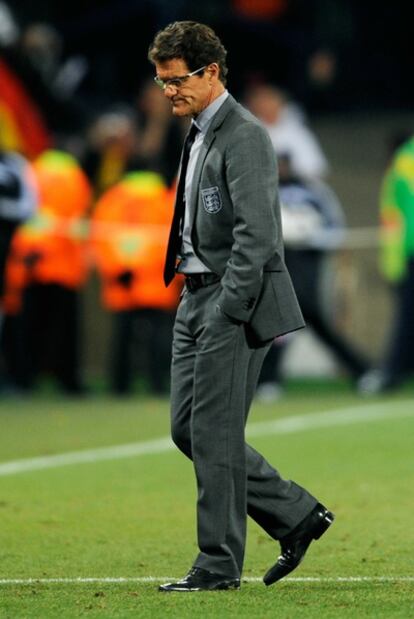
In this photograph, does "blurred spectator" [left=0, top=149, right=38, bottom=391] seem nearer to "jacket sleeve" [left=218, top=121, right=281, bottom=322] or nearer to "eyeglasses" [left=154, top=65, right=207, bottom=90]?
"eyeglasses" [left=154, top=65, right=207, bottom=90]

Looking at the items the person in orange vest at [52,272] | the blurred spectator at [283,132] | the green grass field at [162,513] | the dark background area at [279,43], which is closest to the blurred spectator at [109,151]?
the person in orange vest at [52,272]

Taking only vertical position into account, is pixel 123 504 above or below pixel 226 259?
below

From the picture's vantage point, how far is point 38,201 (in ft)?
56.5

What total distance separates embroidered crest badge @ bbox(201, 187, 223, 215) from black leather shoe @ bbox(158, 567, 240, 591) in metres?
1.31

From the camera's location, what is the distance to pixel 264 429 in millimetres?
14164

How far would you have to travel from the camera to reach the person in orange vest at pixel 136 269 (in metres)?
17.3

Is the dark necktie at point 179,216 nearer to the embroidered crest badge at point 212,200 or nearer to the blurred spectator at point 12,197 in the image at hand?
the embroidered crest badge at point 212,200

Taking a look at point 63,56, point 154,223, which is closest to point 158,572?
point 154,223

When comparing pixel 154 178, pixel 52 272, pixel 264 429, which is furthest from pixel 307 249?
pixel 264 429

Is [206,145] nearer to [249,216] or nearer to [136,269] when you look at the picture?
[249,216]

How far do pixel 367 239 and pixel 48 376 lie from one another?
349 cm

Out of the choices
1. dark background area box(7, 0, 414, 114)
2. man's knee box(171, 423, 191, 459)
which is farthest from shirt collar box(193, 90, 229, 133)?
dark background area box(7, 0, 414, 114)

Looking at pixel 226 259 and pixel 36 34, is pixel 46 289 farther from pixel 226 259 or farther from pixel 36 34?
pixel 226 259

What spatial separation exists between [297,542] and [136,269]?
986cm
